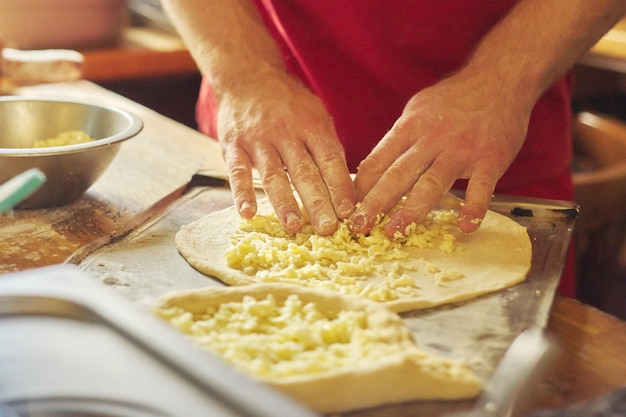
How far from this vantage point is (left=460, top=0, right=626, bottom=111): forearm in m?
1.35

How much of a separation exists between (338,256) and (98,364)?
57 centimetres

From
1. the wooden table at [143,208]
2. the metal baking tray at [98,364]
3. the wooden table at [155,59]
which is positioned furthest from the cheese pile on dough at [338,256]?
the wooden table at [155,59]

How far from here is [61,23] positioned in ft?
10.3

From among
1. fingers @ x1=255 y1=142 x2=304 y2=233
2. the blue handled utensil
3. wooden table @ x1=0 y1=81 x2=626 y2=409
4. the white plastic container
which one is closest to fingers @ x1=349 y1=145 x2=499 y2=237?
fingers @ x1=255 y1=142 x2=304 y2=233

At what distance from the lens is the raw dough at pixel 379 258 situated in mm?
1076

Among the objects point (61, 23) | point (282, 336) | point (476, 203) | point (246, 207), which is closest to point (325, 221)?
point (246, 207)

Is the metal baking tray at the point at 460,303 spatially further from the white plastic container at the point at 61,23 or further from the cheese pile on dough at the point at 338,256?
the white plastic container at the point at 61,23

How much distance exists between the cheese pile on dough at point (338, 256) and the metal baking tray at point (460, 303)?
71mm

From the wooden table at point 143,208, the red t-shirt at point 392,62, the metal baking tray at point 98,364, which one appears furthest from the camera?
the red t-shirt at point 392,62

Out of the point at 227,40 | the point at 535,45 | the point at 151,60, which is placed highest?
the point at 535,45

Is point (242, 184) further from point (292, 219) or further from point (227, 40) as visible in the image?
point (227, 40)

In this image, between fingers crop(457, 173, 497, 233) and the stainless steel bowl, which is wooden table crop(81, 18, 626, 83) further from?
fingers crop(457, 173, 497, 233)

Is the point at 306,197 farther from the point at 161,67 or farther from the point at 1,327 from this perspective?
the point at 161,67

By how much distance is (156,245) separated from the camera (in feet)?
4.00
